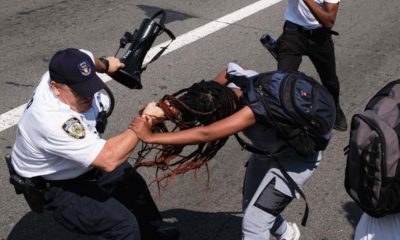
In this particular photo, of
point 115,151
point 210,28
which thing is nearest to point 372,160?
point 115,151

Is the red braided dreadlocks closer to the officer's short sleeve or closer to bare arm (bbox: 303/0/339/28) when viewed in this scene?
the officer's short sleeve

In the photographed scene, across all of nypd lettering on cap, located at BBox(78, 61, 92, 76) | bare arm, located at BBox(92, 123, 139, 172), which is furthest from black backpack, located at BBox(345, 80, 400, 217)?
nypd lettering on cap, located at BBox(78, 61, 92, 76)

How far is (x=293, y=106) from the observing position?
371cm

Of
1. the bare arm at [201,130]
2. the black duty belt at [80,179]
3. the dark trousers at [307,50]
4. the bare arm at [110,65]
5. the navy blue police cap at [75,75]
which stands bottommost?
the dark trousers at [307,50]

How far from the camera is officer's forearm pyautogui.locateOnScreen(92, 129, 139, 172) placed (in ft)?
12.3

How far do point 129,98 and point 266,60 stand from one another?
1.92m

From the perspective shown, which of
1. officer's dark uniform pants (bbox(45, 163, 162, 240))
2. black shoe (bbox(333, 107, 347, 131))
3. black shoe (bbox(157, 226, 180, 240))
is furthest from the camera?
black shoe (bbox(333, 107, 347, 131))

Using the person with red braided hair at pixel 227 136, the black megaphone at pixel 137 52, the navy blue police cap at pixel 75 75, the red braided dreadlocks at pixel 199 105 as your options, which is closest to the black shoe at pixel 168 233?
the person with red braided hair at pixel 227 136

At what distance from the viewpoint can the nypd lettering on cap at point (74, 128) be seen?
148 inches

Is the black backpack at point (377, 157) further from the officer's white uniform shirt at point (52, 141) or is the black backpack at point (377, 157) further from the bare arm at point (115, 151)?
the officer's white uniform shirt at point (52, 141)

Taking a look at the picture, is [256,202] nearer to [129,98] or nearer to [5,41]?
[129,98]

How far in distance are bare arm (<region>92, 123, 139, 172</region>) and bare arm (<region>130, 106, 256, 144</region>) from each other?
0.08 meters

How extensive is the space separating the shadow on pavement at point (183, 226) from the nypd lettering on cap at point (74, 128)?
4.47 ft

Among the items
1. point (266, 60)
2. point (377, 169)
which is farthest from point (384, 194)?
point (266, 60)
